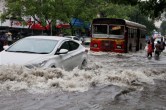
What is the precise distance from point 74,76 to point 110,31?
1891 centimetres

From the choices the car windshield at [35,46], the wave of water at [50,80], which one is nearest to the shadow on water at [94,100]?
the wave of water at [50,80]

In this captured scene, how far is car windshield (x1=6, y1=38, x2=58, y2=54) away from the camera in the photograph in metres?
13.3

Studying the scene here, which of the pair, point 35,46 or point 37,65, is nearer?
point 37,65

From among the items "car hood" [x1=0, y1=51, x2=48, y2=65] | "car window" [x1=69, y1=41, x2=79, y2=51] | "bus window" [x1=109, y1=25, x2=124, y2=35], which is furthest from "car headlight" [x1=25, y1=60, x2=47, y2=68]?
"bus window" [x1=109, y1=25, x2=124, y2=35]

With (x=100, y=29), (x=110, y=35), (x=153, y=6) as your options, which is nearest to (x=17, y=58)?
(x=153, y=6)

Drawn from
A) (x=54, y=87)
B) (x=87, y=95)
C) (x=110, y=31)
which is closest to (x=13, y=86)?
(x=54, y=87)

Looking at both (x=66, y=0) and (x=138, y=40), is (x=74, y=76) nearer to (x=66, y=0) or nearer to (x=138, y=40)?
(x=138, y=40)

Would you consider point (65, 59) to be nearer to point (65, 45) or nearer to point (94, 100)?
point (65, 45)

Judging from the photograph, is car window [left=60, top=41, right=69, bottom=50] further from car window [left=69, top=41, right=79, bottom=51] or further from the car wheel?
the car wheel

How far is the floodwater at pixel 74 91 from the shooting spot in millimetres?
9258

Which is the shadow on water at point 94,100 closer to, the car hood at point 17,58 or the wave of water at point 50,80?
the wave of water at point 50,80

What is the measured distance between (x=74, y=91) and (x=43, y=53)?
252 centimetres

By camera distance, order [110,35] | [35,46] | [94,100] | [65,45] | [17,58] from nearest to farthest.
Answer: [94,100] < [17,58] < [35,46] < [65,45] < [110,35]

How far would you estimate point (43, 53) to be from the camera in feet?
42.7
